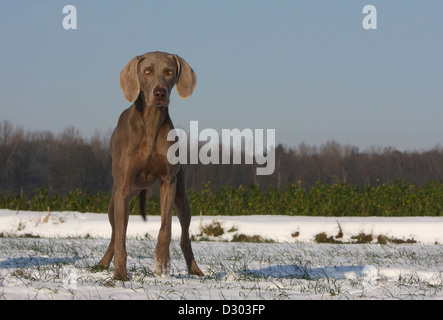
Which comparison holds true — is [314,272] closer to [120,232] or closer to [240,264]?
[240,264]

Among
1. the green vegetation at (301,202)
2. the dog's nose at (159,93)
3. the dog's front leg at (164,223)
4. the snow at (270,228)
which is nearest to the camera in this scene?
the dog's nose at (159,93)

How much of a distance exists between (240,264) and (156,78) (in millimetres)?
3352

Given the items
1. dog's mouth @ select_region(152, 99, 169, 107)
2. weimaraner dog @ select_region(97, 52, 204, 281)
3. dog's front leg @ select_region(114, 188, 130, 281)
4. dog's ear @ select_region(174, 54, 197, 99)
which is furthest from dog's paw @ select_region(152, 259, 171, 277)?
dog's ear @ select_region(174, 54, 197, 99)

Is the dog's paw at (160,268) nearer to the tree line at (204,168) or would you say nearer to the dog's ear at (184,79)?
the dog's ear at (184,79)

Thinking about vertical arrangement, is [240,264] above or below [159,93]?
below

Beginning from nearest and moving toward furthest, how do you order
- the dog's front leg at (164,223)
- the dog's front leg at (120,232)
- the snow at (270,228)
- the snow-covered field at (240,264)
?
the snow-covered field at (240,264), the dog's front leg at (120,232), the dog's front leg at (164,223), the snow at (270,228)

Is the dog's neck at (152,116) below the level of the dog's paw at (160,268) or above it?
above

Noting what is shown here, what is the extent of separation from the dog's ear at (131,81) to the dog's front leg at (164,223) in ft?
3.26

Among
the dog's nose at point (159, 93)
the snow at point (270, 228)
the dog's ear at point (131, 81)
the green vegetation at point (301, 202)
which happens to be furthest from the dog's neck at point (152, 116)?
the green vegetation at point (301, 202)

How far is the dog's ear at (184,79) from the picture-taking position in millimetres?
5984

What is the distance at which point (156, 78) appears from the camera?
18.4 ft

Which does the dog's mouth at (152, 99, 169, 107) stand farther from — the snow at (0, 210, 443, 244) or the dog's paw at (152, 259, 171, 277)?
the snow at (0, 210, 443, 244)

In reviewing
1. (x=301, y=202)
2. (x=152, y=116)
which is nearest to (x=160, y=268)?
(x=152, y=116)

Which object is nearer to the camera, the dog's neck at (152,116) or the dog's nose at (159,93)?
the dog's nose at (159,93)
